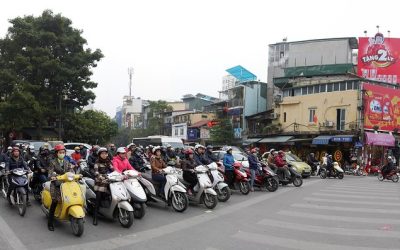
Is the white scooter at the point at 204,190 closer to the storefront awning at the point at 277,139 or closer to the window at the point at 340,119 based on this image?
the window at the point at 340,119

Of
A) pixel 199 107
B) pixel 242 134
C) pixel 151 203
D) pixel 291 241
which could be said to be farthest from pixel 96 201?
pixel 199 107

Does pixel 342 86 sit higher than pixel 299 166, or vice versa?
pixel 342 86

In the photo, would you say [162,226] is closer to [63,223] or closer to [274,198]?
[63,223]

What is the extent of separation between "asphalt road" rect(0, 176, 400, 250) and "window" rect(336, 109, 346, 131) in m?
20.9

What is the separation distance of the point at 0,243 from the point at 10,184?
9.65ft

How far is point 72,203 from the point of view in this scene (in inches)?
299

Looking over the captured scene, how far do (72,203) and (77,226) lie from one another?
419 mm

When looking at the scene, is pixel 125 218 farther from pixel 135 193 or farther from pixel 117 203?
pixel 135 193

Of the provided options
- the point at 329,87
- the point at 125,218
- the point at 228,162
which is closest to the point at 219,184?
the point at 228,162

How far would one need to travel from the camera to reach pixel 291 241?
746cm

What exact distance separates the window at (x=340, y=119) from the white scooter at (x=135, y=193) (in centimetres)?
2581

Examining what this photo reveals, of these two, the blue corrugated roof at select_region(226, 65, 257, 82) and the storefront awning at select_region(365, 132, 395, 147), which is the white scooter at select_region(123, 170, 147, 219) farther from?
the blue corrugated roof at select_region(226, 65, 257, 82)

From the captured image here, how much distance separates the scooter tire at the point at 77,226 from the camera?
7.50 meters

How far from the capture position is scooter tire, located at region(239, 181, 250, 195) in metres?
14.3
